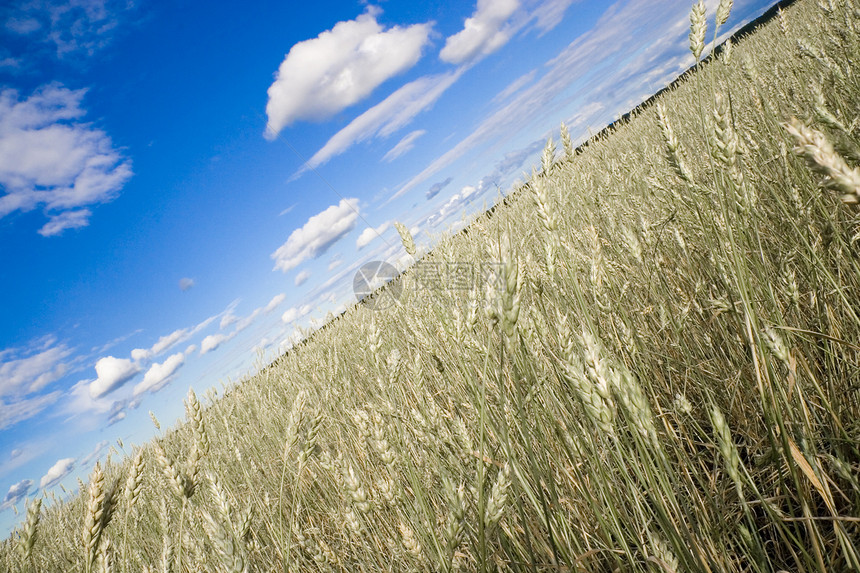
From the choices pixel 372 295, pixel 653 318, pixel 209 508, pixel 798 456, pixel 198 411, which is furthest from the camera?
pixel 372 295

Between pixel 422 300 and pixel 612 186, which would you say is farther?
pixel 612 186

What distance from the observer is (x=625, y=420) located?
173 centimetres

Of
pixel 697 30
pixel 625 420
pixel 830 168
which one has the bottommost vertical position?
pixel 625 420

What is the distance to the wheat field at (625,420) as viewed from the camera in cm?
96

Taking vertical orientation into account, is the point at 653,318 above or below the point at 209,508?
below

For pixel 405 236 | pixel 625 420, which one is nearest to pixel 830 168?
pixel 625 420

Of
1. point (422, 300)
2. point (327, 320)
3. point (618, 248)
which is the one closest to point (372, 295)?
point (327, 320)

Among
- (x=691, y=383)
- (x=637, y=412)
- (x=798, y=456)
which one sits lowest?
(x=691, y=383)

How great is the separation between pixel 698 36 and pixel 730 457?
5.22 feet

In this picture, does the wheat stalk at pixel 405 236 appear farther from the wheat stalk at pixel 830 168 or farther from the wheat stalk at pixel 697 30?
the wheat stalk at pixel 830 168

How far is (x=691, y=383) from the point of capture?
72.2 inches

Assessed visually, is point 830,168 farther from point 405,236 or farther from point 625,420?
point 405,236

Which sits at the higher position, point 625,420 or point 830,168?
point 830,168

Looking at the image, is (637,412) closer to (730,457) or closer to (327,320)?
(730,457)
